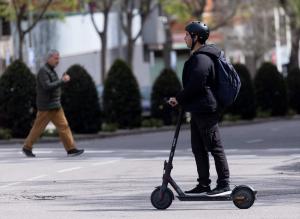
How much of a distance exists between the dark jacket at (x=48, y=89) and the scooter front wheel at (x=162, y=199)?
28.2 feet

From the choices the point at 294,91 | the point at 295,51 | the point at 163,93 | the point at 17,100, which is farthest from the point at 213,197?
the point at 295,51

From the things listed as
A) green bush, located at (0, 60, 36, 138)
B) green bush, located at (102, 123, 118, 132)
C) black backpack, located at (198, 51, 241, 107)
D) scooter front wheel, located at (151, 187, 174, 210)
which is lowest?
green bush, located at (102, 123, 118, 132)

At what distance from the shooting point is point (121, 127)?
31.9 m

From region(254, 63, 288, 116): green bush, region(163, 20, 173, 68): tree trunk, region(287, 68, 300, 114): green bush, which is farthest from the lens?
region(163, 20, 173, 68): tree trunk

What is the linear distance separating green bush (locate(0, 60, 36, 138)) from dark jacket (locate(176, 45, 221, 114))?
16396 millimetres

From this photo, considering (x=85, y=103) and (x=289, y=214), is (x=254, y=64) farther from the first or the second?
(x=289, y=214)

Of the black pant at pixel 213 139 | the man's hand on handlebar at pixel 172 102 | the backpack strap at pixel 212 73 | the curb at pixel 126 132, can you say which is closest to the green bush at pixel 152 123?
the curb at pixel 126 132

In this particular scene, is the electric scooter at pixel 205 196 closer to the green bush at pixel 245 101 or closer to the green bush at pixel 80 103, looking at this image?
the green bush at pixel 80 103

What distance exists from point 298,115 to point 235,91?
30.8 meters

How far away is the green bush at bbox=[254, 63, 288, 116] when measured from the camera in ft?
129

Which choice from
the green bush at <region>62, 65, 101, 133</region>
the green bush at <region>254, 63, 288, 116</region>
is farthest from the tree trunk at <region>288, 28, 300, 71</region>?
the green bush at <region>62, 65, 101, 133</region>

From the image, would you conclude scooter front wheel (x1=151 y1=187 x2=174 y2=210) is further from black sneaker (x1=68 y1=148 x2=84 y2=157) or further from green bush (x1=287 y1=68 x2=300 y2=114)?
green bush (x1=287 y1=68 x2=300 y2=114)

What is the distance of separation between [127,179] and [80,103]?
14081 mm

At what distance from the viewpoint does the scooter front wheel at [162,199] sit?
36.9ft
